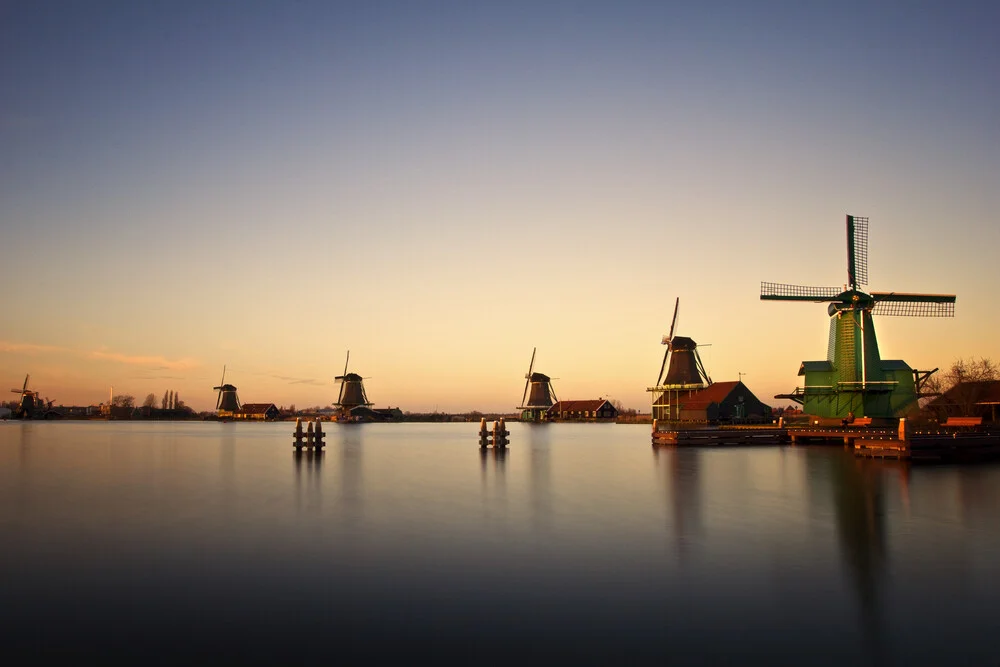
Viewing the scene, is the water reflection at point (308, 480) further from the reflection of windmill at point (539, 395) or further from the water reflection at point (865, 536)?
the reflection of windmill at point (539, 395)

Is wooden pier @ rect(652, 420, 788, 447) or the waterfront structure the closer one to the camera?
wooden pier @ rect(652, 420, 788, 447)

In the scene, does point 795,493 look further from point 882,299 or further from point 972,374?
point 972,374

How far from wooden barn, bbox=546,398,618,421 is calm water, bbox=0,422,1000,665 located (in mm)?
83925

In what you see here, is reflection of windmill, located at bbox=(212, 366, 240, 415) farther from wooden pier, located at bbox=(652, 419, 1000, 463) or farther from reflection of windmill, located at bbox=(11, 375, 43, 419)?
wooden pier, located at bbox=(652, 419, 1000, 463)

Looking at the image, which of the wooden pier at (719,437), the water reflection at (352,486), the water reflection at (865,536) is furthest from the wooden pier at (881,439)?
the water reflection at (352,486)

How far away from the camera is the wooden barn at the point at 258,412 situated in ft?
439

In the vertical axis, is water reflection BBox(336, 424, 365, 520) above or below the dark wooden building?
below

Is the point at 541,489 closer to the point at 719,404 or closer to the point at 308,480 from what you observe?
the point at 308,480

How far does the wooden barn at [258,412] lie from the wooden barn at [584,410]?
183 feet

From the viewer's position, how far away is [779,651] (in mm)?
8477

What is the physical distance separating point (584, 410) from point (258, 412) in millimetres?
62981

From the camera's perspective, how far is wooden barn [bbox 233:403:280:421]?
133875mm

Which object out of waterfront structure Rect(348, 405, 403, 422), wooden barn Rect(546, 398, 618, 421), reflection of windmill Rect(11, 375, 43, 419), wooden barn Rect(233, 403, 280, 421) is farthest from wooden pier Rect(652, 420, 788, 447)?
reflection of windmill Rect(11, 375, 43, 419)

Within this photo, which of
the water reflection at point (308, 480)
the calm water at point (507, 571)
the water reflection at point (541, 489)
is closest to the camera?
the calm water at point (507, 571)
